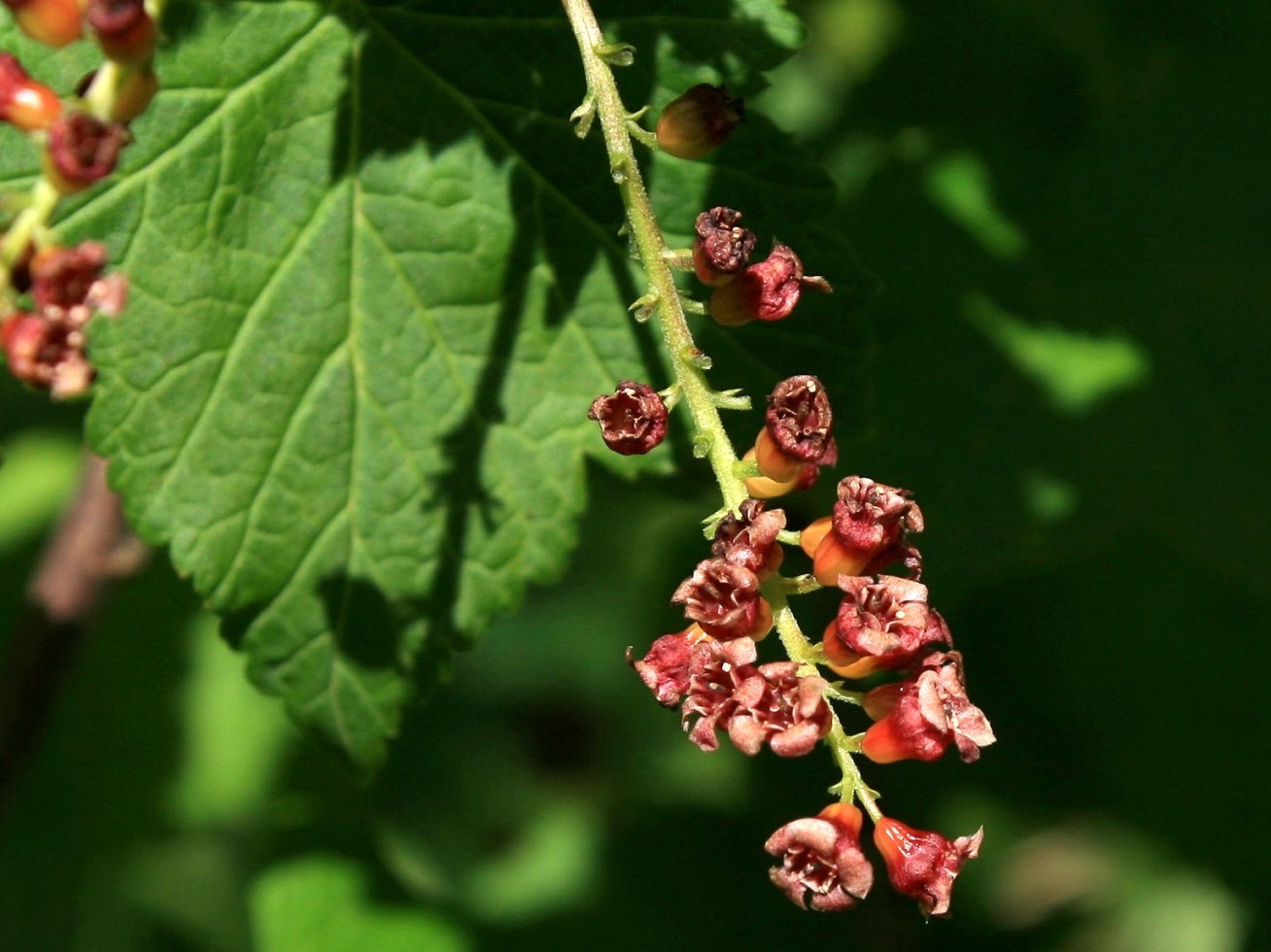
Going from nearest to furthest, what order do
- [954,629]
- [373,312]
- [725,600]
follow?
[725,600], [373,312], [954,629]

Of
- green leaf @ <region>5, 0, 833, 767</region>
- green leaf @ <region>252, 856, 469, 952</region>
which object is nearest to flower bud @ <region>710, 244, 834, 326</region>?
green leaf @ <region>5, 0, 833, 767</region>

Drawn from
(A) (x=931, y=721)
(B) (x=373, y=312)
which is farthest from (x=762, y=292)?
(B) (x=373, y=312)

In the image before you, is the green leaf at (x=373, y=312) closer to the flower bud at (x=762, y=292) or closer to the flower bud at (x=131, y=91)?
the flower bud at (x=762, y=292)

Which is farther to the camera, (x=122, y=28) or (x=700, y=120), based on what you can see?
(x=700, y=120)

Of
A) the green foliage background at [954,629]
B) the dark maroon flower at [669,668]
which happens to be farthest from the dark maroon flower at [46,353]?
the green foliage background at [954,629]

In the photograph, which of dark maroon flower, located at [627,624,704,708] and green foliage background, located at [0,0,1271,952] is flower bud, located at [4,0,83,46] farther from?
green foliage background, located at [0,0,1271,952]

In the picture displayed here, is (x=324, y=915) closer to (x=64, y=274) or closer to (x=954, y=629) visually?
(x=954, y=629)
